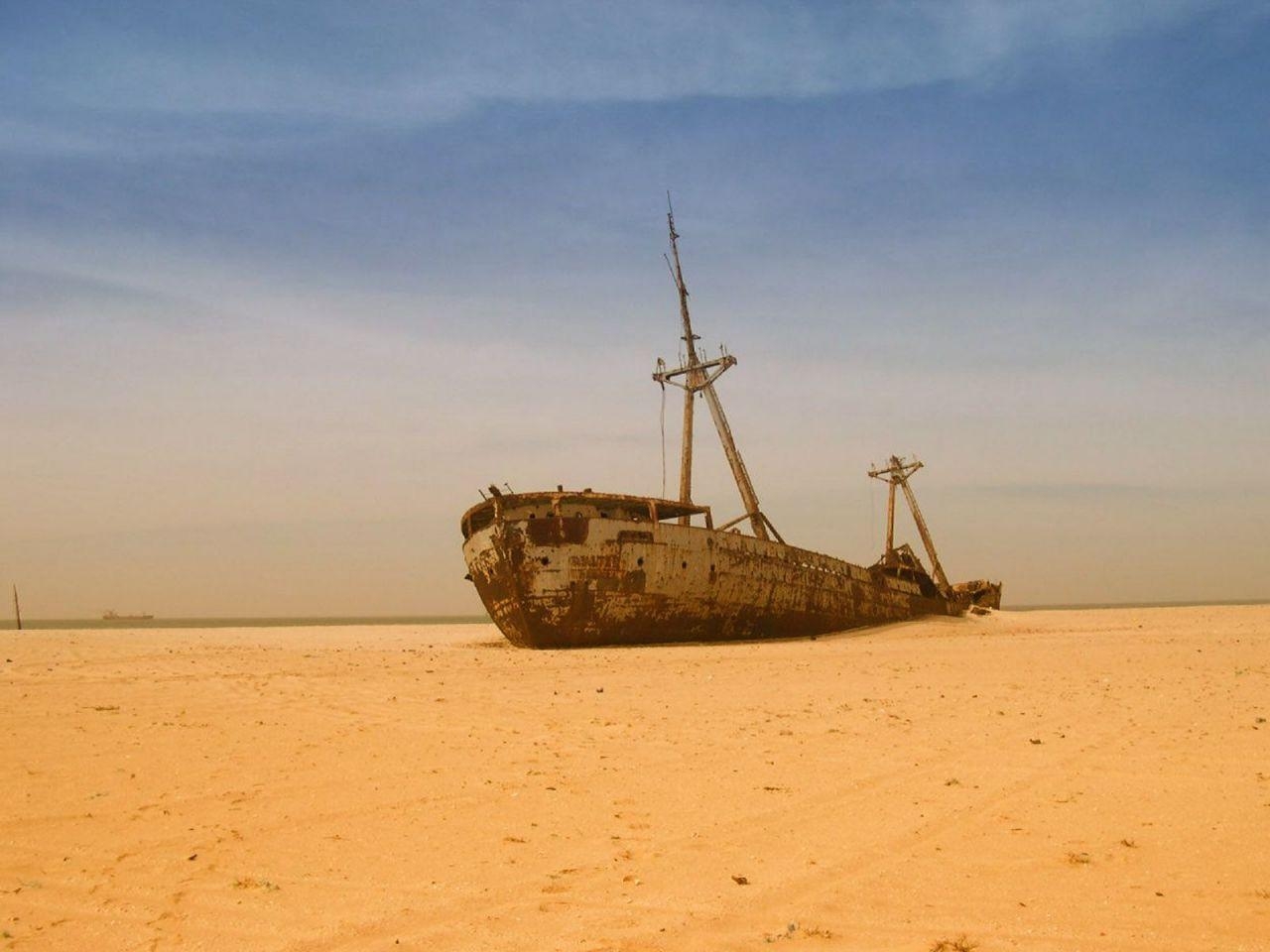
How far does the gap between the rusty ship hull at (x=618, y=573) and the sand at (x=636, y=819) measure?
894 centimetres

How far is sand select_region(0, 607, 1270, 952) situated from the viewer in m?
2.86

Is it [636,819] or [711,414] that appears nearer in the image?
[636,819]

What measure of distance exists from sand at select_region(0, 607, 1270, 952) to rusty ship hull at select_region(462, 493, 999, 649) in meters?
8.94

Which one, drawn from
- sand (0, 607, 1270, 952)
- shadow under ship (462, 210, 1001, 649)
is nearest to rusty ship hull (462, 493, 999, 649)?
shadow under ship (462, 210, 1001, 649)

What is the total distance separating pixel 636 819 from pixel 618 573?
13.3 metres

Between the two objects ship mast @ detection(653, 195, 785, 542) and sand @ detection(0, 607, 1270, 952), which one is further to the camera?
ship mast @ detection(653, 195, 785, 542)

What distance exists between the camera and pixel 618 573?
→ 17.4 metres

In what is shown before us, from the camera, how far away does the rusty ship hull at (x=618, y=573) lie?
17.3 m

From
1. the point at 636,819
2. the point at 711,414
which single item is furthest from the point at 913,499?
the point at 636,819

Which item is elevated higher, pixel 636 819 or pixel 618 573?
pixel 618 573

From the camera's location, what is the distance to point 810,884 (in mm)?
3217

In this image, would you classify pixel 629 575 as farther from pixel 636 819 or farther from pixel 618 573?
pixel 636 819

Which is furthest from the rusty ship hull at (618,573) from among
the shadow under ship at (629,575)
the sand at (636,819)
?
the sand at (636,819)

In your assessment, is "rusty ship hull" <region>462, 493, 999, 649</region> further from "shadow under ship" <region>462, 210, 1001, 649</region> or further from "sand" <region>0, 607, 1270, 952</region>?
"sand" <region>0, 607, 1270, 952</region>
